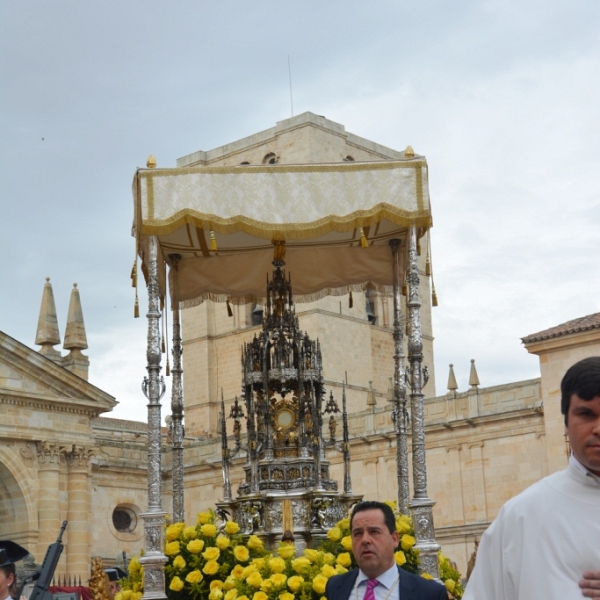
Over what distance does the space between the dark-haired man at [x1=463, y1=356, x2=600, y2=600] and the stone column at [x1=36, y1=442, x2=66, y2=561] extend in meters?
25.3

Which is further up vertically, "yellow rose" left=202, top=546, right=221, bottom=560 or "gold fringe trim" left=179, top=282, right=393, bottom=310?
"gold fringe trim" left=179, top=282, right=393, bottom=310

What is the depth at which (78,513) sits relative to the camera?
91.1 feet

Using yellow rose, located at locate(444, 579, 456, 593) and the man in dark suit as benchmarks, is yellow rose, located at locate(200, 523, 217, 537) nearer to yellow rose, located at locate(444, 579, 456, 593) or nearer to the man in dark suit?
yellow rose, located at locate(444, 579, 456, 593)

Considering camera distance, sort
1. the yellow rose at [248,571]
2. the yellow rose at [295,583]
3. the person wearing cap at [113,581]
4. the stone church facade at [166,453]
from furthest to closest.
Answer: the stone church facade at [166,453]
the person wearing cap at [113,581]
the yellow rose at [248,571]
the yellow rose at [295,583]

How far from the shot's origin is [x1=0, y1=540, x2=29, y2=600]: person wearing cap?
507 cm

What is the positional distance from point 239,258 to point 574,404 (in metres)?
11.5

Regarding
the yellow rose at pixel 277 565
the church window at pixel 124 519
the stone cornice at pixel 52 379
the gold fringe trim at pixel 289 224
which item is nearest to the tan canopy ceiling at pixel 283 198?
the gold fringe trim at pixel 289 224

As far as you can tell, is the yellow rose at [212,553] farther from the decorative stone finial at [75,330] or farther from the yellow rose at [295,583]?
the decorative stone finial at [75,330]

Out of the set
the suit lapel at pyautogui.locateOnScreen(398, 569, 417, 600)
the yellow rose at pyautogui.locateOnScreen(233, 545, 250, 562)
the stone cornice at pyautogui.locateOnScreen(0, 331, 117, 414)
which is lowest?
the suit lapel at pyautogui.locateOnScreen(398, 569, 417, 600)

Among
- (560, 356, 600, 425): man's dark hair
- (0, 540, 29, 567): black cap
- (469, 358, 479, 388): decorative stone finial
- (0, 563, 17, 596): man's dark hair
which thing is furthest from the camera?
(469, 358, 479, 388): decorative stone finial

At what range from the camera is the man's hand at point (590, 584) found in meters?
2.67

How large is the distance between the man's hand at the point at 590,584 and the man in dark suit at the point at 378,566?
252 centimetres

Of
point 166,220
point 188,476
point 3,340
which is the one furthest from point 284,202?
point 188,476

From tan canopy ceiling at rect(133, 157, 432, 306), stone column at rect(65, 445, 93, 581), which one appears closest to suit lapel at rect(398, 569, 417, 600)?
tan canopy ceiling at rect(133, 157, 432, 306)
